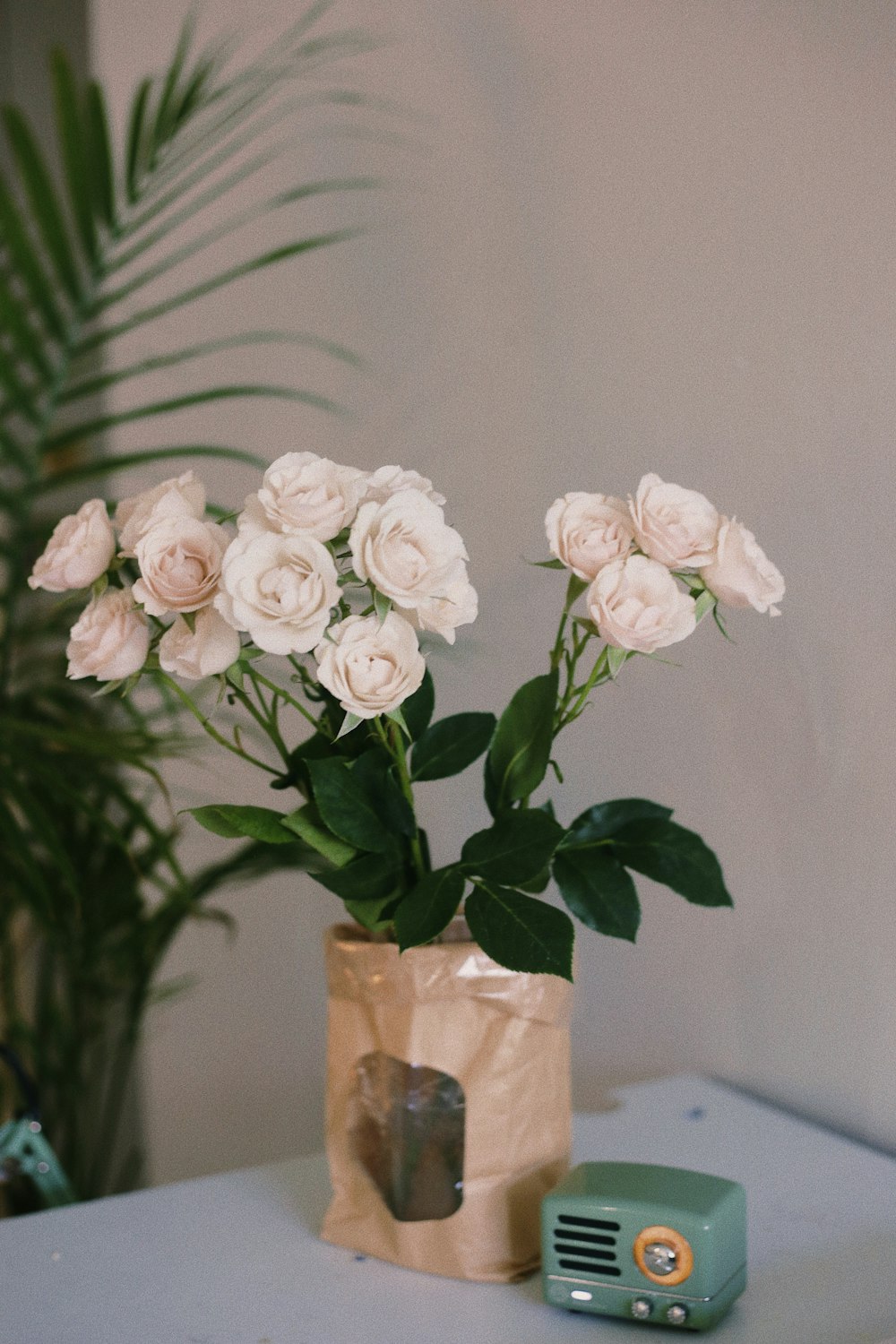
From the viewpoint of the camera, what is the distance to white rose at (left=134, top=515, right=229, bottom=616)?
0.62m

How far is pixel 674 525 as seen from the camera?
0.63m

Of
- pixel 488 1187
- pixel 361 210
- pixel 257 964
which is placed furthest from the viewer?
pixel 257 964

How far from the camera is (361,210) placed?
139 cm

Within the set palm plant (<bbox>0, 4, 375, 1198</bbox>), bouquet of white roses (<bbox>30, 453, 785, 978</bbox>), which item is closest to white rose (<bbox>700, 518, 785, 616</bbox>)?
bouquet of white roses (<bbox>30, 453, 785, 978</bbox>)

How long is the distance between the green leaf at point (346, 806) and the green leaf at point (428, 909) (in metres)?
0.04

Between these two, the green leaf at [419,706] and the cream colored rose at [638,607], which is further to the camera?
the green leaf at [419,706]

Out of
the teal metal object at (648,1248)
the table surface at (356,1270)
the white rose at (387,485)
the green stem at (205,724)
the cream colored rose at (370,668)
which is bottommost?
the table surface at (356,1270)

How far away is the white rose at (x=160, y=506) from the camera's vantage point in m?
0.64

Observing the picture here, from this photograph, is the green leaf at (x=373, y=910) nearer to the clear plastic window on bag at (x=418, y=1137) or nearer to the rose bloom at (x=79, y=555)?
the clear plastic window on bag at (x=418, y=1137)

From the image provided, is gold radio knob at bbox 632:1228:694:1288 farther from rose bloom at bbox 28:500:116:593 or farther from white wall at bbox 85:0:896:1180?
rose bloom at bbox 28:500:116:593

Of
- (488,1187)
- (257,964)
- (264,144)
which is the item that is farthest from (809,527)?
(257,964)

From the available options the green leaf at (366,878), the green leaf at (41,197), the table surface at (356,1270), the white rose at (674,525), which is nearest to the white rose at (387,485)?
the white rose at (674,525)

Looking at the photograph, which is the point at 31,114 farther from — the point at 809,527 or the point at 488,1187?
the point at 488,1187

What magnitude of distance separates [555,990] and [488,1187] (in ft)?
0.39
